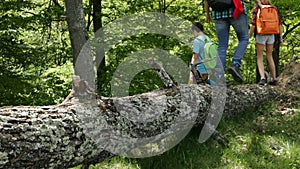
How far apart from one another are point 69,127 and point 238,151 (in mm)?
2453

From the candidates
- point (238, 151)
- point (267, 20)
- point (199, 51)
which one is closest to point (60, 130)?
point (238, 151)

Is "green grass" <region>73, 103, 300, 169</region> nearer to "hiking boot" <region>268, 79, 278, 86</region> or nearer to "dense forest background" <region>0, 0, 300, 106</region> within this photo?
"hiking boot" <region>268, 79, 278, 86</region>

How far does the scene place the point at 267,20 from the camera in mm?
6547

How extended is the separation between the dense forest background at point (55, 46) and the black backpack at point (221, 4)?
4994 millimetres

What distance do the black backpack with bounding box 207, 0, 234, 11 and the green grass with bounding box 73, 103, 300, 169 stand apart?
1.79 meters

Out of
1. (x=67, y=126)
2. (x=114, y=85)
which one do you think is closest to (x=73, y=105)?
(x=67, y=126)

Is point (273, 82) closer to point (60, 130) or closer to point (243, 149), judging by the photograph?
point (243, 149)

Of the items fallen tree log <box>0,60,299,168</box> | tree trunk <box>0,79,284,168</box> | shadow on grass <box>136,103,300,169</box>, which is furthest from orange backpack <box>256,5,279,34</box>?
tree trunk <box>0,79,284,168</box>

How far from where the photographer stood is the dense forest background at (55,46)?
883 cm

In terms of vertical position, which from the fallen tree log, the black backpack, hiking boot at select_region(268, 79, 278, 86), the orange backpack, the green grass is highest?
the black backpack

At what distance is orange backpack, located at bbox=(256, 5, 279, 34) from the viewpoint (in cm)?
652

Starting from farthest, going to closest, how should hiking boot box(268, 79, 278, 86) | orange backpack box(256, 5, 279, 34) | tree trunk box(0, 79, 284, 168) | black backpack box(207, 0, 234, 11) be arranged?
hiking boot box(268, 79, 278, 86) → orange backpack box(256, 5, 279, 34) → black backpack box(207, 0, 234, 11) → tree trunk box(0, 79, 284, 168)

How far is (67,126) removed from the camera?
3146 millimetres

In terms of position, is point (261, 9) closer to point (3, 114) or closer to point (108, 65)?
point (3, 114)
